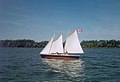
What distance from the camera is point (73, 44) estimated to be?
56.0 ft

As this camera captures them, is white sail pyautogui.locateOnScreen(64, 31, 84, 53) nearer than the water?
No

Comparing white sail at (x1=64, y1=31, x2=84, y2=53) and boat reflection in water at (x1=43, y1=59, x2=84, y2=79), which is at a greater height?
white sail at (x1=64, y1=31, x2=84, y2=53)

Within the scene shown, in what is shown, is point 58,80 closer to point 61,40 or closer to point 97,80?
point 97,80

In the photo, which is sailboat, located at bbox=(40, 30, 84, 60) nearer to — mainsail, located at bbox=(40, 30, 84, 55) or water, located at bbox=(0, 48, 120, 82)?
mainsail, located at bbox=(40, 30, 84, 55)

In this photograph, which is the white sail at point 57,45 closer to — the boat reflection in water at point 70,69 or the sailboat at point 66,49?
the sailboat at point 66,49

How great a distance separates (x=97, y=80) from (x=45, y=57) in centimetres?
1149

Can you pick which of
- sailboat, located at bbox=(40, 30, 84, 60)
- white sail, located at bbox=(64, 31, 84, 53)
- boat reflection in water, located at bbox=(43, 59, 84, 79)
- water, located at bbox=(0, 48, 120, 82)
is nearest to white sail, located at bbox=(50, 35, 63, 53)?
sailboat, located at bbox=(40, 30, 84, 60)

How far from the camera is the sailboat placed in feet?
55.8

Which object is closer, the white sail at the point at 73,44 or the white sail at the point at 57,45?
the white sail at the point at 73,44

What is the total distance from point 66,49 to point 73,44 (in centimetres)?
82

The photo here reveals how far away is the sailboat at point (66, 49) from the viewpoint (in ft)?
55.8

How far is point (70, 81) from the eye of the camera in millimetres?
6867

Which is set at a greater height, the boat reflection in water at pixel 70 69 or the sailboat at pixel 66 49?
the sailboat at pixel 66 49

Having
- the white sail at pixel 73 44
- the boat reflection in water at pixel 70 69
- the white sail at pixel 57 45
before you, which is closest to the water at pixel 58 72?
the boat reflection in water at pixel 70 69
